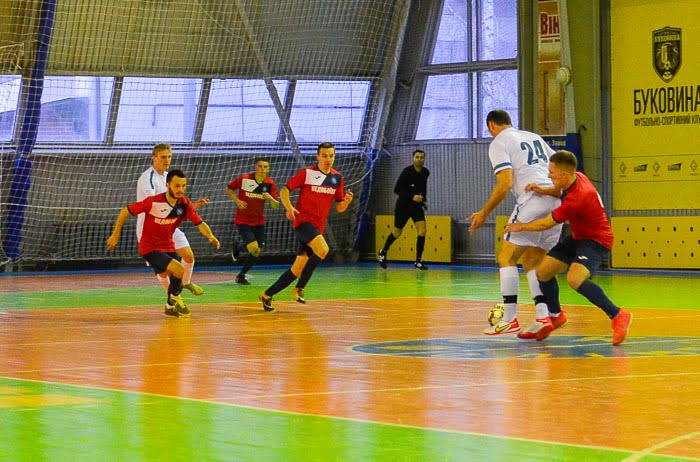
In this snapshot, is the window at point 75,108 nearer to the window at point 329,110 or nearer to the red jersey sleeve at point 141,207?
the window at point 329,110

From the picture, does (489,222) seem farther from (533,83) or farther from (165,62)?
(165,62)

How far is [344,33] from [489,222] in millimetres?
4807

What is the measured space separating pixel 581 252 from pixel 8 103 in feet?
49.5

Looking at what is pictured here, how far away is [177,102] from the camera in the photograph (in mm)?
26234

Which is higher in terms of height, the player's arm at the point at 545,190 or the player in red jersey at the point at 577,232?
the player's arm at the point at 545,190

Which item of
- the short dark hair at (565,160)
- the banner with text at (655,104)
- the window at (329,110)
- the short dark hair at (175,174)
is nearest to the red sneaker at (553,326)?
the short dark hair at (565,160)

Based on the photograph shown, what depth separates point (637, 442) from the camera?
631 cm

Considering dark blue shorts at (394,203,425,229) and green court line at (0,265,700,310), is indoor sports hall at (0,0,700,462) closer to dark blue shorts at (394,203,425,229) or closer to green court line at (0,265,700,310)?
green court line at (0,265,700,310)

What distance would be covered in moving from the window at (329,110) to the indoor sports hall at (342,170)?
0.15 ft

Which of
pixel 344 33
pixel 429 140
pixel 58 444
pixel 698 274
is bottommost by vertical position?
pixel 58 444

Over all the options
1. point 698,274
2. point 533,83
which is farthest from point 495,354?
point 533,83

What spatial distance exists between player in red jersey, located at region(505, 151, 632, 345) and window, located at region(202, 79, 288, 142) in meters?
15.6

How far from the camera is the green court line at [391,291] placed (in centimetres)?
1681

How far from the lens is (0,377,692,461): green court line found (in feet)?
19.7
